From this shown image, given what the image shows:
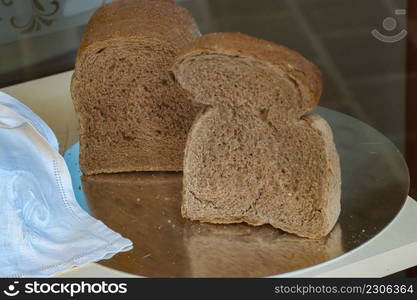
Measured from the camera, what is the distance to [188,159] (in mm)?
1188

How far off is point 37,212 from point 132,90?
253mm

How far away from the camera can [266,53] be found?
1.07m

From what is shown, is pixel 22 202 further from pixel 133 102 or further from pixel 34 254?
pixel 133 102

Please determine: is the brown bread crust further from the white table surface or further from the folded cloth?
the white table surface

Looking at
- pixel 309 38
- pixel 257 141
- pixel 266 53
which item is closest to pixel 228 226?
pixel 257 141

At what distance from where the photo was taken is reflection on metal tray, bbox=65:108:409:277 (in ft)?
3.59

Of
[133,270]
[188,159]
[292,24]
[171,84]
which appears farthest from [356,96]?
[133,270]

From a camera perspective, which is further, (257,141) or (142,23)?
(142,23)

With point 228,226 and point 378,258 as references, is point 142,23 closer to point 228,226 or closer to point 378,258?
point 228,226

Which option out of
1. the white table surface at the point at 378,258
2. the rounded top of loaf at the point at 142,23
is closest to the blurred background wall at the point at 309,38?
the rounded top of loaf at the point at 142,23

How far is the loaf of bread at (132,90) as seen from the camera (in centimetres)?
129

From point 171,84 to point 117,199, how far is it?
0.19 metres

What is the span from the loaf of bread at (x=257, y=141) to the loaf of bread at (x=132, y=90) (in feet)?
0.42

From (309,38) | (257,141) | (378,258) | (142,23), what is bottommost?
(309,38)
